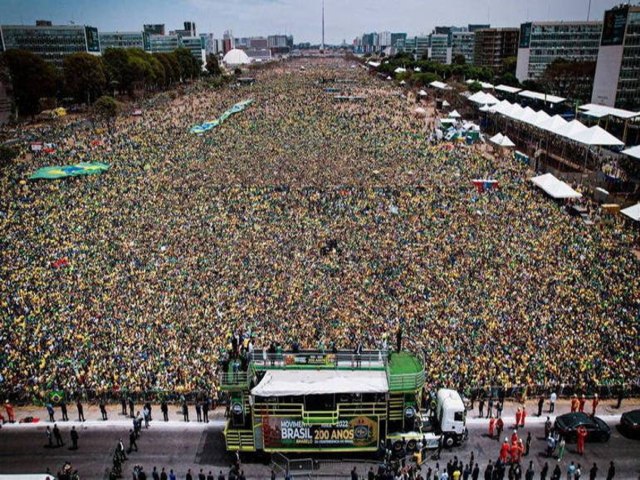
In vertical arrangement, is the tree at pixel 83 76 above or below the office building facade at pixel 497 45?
below

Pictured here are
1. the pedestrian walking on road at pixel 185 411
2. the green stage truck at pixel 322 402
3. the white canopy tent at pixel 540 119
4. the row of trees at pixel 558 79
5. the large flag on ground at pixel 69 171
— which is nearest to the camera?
the green stage truck at pixel 322 402

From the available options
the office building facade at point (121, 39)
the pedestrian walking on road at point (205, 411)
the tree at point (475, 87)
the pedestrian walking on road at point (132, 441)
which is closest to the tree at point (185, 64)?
the office building facade at point (121, 39)

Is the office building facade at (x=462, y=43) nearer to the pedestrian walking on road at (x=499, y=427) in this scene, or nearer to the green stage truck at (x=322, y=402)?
the pedestrian walking on road at (x=499, y=427)

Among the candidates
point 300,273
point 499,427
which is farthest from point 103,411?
point 499,427

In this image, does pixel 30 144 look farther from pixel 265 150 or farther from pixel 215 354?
pixel 215 354

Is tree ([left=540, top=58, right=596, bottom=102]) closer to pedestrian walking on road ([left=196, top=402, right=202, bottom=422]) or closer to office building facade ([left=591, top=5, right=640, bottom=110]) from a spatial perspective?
office building facade ([left=591, top=5, right=640, bottom=110])

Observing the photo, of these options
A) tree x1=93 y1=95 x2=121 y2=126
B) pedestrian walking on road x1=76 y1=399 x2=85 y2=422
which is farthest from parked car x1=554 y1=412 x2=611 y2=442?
tree x1=93 y1=95 x2=121 y2=126

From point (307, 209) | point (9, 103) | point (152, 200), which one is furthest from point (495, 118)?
point (9, 103)
